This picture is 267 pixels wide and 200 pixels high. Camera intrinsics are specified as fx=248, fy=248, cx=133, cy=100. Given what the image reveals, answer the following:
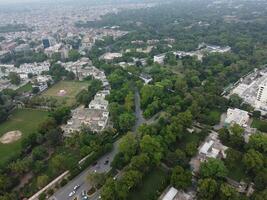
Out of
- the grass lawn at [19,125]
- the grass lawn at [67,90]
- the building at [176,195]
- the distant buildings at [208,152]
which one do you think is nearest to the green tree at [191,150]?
the distant buildings at [208,152]

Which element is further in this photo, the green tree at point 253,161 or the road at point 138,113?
the road at point 138,113

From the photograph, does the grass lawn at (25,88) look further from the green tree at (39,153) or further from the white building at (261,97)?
the white building at (261,97)

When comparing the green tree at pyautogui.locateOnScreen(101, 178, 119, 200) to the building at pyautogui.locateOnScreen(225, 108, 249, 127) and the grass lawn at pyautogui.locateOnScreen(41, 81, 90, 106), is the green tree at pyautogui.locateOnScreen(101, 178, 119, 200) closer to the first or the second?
the building at pyautogui.locateOnScreen(225, 108, 249, 127)

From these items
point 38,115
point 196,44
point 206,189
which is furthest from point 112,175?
point 196,44

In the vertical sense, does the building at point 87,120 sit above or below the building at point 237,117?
below

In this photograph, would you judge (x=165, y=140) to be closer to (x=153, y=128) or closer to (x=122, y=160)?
(x=153, y=128)
